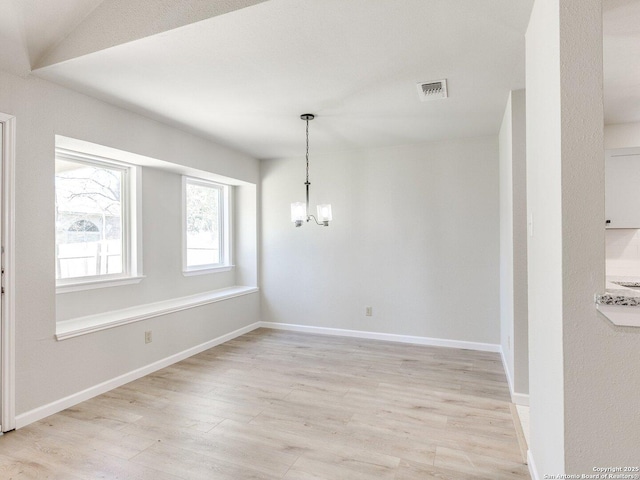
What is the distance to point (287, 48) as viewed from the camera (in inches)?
87.3

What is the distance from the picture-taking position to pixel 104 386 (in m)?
3.08

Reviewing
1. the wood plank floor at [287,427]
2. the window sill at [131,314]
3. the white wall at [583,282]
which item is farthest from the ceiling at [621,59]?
the window sill at [131,314]

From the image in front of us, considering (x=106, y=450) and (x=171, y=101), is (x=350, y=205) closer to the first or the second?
(x=171, y=101)

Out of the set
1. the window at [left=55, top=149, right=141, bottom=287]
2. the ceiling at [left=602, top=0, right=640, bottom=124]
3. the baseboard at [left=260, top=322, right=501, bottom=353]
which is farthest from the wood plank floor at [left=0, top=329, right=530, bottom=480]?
the ceiling at [left=602, top=0, right=640, bottom=124]

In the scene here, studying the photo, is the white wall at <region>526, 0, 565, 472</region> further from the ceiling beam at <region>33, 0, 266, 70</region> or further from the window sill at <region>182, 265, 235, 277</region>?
the window sill at <region>182, 265, 235, 277</region>

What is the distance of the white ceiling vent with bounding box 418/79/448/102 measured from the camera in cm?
269

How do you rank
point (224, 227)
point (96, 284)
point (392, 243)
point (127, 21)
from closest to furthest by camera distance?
1. point (127, 21)
2. point (96, 284)
3. point (392, 243)
4. point (224, 227)

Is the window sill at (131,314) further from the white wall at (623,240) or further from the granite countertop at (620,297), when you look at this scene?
Result: the white wall at (623,240)

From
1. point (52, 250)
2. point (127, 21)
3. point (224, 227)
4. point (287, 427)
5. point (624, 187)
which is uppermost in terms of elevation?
point (127, 21)

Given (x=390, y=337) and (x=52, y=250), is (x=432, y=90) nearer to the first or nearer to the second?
(x=390, y=337)

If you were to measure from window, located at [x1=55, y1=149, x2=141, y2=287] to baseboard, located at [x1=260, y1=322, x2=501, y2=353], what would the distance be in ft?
7.31

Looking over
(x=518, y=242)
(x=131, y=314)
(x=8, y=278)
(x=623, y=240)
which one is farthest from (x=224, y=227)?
(x=623, y=240)

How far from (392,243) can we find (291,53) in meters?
2.88

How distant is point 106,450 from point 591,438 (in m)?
2.55
